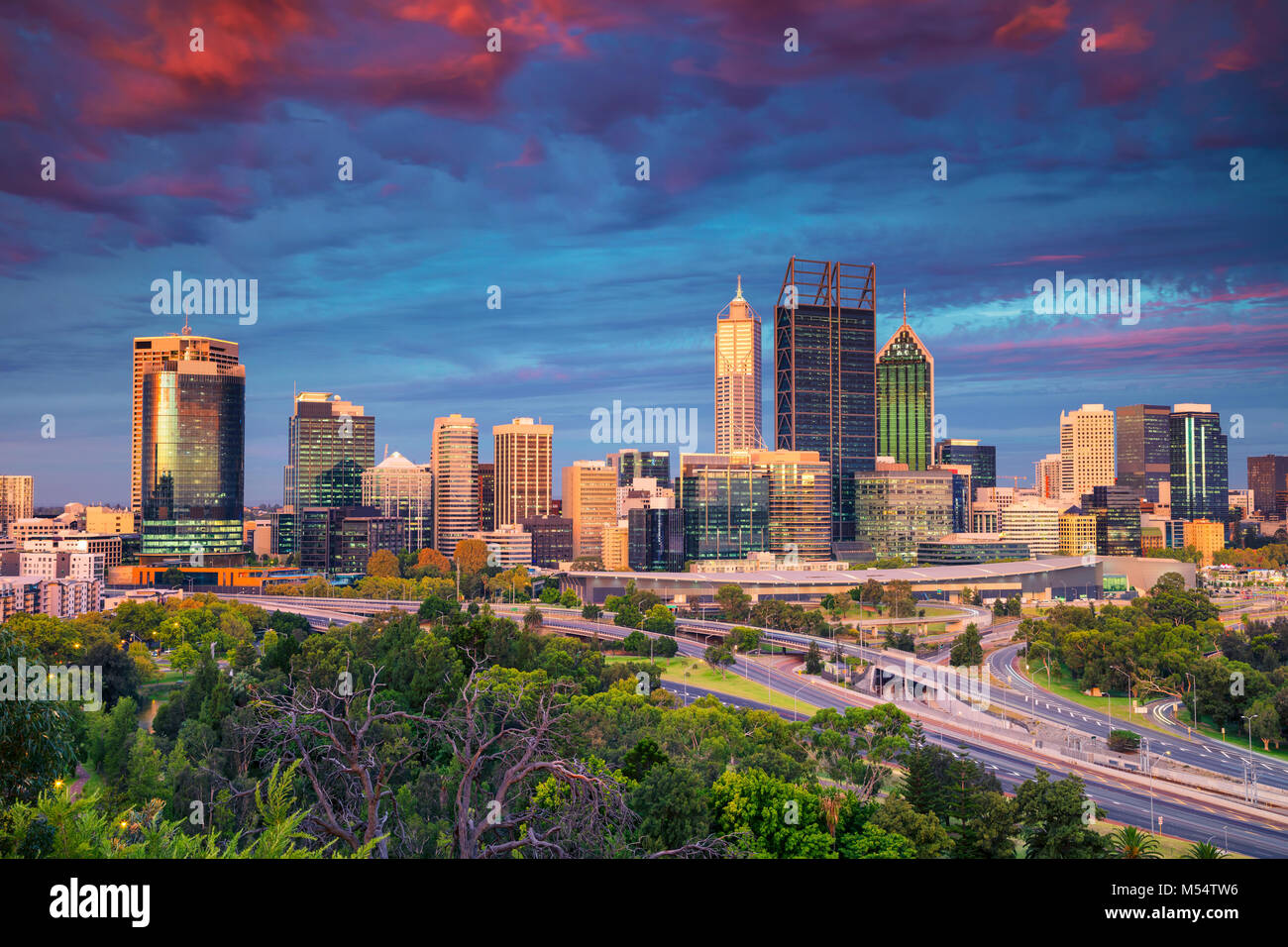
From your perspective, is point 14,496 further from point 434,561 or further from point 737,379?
point 737,379

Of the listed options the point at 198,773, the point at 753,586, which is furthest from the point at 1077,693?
the point at 198,773

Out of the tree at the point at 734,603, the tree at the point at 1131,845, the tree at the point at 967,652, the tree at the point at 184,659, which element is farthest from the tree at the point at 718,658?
the tree at the point at 1131,845

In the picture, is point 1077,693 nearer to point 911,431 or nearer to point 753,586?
point 753,586

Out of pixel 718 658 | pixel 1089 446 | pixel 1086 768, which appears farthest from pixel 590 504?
pixel 1089 446

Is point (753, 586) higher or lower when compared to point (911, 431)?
lower

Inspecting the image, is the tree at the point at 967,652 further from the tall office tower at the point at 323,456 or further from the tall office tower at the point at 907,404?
the tall office tower at the point at 907,404
